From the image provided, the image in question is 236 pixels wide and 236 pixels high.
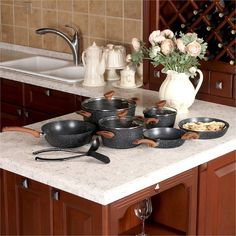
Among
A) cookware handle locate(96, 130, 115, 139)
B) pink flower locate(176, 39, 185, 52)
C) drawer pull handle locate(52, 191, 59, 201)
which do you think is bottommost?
drawer pull handle locate(52, 191, 59, 201)

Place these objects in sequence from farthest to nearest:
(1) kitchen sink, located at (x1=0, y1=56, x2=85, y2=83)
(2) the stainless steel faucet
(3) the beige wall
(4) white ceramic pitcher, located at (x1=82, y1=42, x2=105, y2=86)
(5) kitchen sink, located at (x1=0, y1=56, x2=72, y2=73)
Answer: (5) kitchen sink, located at (x1=0, y1=56, x2=72, y2=73) < (2) the stainless steel faucet < (1) kitchen sink, located at (x1=0, y1=56, x2=85, y2=83) < (3) the beige wall < (4) white ceramic pitcher, located at (x1=82, y1=42, x2=105, y2=86)

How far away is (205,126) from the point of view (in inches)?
124

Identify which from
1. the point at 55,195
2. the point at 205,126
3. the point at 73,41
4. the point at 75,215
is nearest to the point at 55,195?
the point at 55,195

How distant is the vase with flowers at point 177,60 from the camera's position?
3.23m

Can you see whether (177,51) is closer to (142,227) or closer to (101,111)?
(101,111)

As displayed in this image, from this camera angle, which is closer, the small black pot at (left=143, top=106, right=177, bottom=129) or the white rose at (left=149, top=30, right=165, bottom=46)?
the small black pot at (left=143, top=106, right=177, bottom=129)

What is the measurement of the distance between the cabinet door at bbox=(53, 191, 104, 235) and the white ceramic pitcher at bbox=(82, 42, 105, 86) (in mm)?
1330

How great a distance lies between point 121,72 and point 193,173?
3.73 feet

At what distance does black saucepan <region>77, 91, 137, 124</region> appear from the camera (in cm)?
305

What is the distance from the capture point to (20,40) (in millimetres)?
4996

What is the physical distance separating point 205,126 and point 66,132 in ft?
2.08

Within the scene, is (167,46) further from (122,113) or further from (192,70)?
(122,113)

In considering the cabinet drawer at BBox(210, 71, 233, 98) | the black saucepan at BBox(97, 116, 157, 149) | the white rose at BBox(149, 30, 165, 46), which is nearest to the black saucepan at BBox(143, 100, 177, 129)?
the black saucepan at BBox(97, 116, 157, 149)

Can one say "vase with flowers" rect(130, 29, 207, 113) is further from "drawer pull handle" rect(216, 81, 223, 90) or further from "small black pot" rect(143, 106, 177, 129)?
"small black pot" rect(143, 106, 177, 129)
